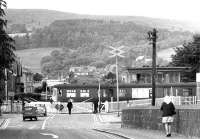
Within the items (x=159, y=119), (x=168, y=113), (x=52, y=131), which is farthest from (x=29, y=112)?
(x=168, y=113)

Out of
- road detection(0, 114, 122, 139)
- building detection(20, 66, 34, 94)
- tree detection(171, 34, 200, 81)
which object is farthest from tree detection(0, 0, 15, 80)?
building detection(20, 66, 34, 94)

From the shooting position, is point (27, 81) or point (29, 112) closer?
point (29, 112)

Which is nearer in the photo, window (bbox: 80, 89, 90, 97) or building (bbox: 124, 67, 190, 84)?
window (bbox: 80, 89, 90, 97)

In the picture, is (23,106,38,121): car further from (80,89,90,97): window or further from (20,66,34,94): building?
(20,66,34,94): building

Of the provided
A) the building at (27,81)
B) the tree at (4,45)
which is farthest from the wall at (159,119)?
the building at (27,81)

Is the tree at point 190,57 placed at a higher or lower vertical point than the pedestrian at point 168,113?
higher

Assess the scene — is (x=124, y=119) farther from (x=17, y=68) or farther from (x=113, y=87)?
(x=17, y=68)

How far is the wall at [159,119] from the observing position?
25.4 metres

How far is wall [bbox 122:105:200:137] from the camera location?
83.3ft

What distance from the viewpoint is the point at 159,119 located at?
31.8 meters

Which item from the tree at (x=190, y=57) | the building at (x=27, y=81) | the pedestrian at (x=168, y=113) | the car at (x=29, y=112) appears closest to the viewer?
the pedestrian at (x=168, y=113)

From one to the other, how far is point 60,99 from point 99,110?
23.2m

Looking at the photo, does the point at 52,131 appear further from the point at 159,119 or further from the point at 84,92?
the point at 84,92

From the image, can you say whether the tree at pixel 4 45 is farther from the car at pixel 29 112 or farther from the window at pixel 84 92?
the window at pixel 84 92
